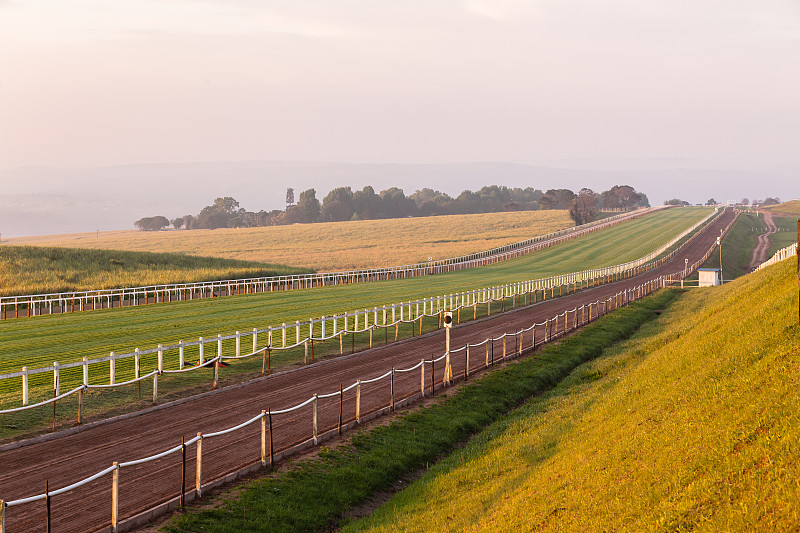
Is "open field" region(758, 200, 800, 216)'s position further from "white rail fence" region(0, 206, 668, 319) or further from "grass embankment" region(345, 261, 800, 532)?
"grass embankment" region(345, 261, 800, 532)

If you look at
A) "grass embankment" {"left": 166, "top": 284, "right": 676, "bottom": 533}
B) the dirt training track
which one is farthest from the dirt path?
the dirt training track

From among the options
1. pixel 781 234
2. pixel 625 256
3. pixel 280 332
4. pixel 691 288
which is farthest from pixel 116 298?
pixel 781 234

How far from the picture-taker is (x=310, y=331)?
30578 millimetres

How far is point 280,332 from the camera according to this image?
3447 cm

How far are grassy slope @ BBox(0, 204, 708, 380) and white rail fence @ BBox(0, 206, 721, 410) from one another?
152 cm

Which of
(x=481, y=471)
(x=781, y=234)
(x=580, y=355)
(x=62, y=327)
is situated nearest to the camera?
(x=481, y=471)

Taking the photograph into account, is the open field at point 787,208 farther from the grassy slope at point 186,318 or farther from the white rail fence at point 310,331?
the grassy slope at point 186,318

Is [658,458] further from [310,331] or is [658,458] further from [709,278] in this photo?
[709,278]

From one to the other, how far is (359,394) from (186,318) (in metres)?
22.9

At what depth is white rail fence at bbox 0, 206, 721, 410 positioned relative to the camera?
20734 mm

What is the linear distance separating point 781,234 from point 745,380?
115 m

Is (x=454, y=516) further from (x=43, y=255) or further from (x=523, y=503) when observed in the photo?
(x=43, y=255)

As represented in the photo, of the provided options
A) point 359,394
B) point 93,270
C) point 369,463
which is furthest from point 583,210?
point 369,463

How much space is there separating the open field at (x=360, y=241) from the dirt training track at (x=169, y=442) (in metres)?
66.8
